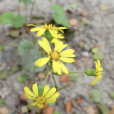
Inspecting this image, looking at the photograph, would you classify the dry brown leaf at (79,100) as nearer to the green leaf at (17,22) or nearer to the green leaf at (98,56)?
the green leaf at (98,56)

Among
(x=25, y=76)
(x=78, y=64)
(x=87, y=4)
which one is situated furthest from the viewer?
(x=87, y=4)

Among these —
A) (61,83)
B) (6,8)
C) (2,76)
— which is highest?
(6,8)

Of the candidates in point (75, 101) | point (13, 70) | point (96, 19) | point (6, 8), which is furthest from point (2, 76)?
point (96, 19)

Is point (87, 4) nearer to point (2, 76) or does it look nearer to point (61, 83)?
point (61, 83)

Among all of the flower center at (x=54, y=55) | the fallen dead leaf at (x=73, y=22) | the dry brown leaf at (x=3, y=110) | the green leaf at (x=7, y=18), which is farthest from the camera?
the fallen dead leaf at (x=73, y=22)

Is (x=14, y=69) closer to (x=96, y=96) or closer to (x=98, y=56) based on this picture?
(x=96, y=96)

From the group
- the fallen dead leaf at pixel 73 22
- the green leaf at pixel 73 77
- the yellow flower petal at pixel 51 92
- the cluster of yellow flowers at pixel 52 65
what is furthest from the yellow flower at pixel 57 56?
the fallen dead leaf at pixel 73 22

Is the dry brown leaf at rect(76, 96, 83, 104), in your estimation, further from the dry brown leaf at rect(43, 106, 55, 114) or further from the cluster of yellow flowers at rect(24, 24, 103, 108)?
the cluster of yellow flowers at rect(24, 24, 103, 108)
